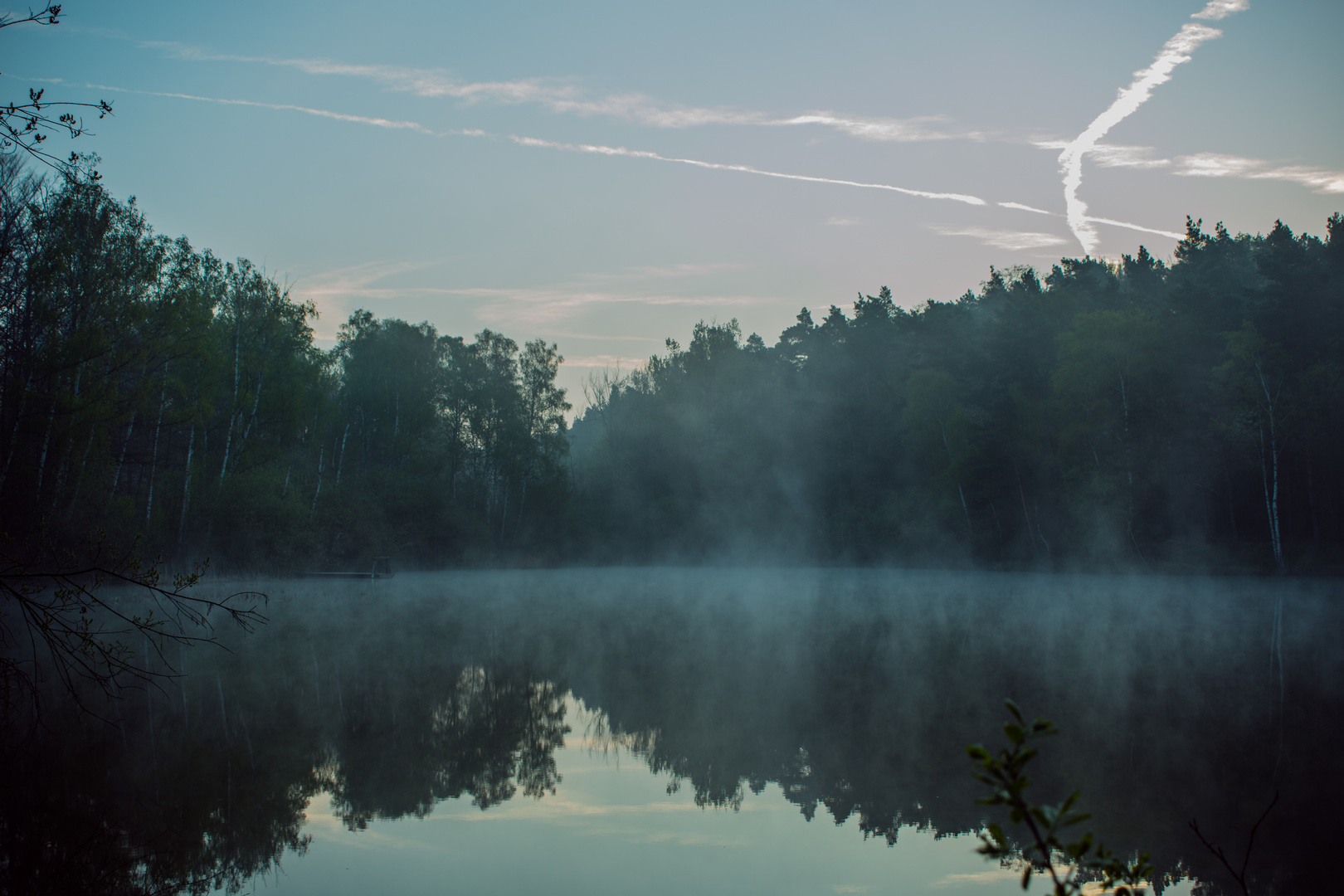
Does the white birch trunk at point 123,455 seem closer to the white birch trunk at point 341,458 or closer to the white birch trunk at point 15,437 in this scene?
the white birch trunk at point 15,437

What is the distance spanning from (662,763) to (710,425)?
1681 inches

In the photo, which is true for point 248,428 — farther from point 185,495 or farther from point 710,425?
point 710,425

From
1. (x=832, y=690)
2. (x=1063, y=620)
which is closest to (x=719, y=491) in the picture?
(x=1063, y=620)

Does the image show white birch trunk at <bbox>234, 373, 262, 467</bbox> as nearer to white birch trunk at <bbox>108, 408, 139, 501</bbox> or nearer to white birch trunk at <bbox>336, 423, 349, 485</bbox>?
white birch trunk at <bbox>108, 408, 139, 501</bbox>

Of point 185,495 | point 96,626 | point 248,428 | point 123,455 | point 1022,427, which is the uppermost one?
point 1022,427

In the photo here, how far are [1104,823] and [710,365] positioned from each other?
47882 millimetres


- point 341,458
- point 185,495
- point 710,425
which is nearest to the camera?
point 185,495

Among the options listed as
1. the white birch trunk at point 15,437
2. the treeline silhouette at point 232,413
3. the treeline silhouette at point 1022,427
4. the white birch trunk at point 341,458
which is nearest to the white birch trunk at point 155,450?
the treeline silhouette at point 232,413

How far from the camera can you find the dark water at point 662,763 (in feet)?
17.5

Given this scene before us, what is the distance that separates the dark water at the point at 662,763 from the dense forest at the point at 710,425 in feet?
21.3

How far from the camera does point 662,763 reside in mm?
7629


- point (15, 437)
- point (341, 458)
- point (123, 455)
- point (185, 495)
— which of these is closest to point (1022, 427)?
point (341, 458)

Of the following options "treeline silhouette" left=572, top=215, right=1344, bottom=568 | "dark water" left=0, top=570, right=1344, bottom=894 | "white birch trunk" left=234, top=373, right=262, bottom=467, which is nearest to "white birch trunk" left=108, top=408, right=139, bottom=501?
"white birch trunk" left=234, top=373, right=262, bottom=467

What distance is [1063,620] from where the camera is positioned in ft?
58.1
